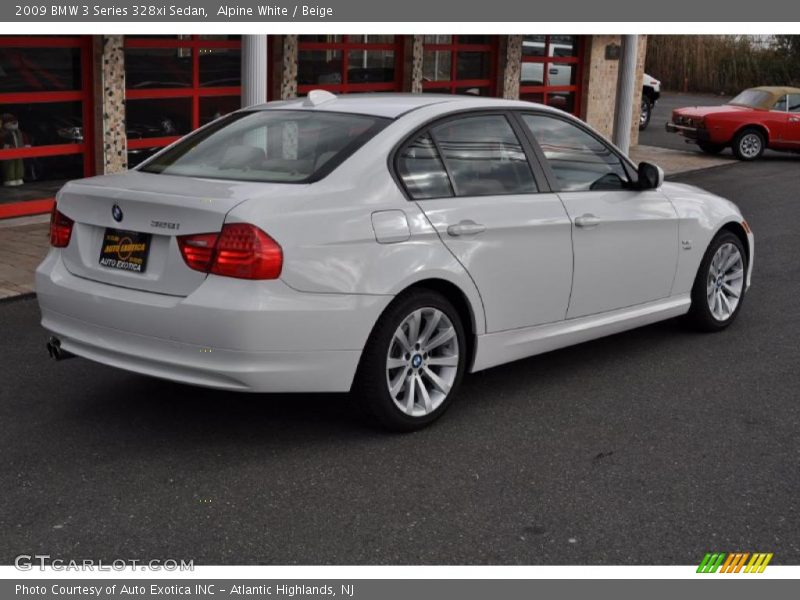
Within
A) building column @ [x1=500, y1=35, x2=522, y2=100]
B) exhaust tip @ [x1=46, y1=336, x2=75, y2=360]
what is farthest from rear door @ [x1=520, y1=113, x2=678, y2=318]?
building column @ [x1=500, y1=35, x2=522, y2=100]

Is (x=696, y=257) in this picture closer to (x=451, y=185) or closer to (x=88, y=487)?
(x=451, y=185)

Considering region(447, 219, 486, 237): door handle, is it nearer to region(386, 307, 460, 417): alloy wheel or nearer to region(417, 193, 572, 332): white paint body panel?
region(417, 193, 572, 332): white paint body panel

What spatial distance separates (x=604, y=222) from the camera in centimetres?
664

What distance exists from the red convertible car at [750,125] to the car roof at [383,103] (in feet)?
53.4

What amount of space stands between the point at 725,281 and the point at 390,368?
3.31 m

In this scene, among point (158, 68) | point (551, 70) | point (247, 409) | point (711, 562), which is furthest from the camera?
point (551, 70)

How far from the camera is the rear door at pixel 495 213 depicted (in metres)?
5.82

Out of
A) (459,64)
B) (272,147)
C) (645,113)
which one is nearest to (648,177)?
(272,147)

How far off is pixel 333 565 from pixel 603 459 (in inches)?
66.4

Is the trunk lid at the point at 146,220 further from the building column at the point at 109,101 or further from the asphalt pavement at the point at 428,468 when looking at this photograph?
the building column at the point at 109,101

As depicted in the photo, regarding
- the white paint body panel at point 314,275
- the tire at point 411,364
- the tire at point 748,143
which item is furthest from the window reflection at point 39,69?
the tire at point 748,143

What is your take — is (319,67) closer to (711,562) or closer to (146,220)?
(146,220)

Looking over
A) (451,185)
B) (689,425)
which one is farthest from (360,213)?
(689,425)

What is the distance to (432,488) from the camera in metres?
5.00
